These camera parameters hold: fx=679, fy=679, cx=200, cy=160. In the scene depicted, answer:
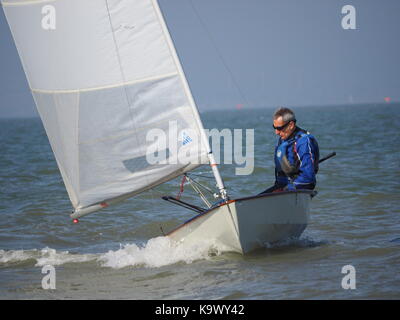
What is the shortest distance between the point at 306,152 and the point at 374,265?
1201mm

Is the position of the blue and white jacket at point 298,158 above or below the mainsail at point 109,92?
below

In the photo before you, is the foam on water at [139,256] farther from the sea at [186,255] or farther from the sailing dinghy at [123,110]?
the sailing dinghy at [123,110]

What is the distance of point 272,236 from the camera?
20.6 ft

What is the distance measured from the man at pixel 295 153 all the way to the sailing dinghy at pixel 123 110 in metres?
0.17

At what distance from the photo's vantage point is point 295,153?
6.47 meters

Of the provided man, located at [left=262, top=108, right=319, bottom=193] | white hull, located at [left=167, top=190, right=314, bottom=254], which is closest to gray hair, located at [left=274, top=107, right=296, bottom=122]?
man, located at [left=262, top=108, right=319, bottom=193]

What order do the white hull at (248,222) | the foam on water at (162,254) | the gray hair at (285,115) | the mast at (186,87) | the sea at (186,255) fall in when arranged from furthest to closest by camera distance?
the gray hair at (285,115) → the foam on water at (162,254) → the mast at (186,87) → the white hull at (248,222) → the sea at (186,255)

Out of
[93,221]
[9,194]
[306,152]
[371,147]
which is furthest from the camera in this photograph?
[371,147]

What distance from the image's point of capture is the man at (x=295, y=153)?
639cm

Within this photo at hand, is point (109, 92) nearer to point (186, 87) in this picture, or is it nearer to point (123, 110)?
point (123, 110)

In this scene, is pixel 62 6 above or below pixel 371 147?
above

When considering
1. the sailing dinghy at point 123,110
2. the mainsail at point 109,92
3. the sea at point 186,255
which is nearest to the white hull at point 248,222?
the sailing dinghy at point 123,110
